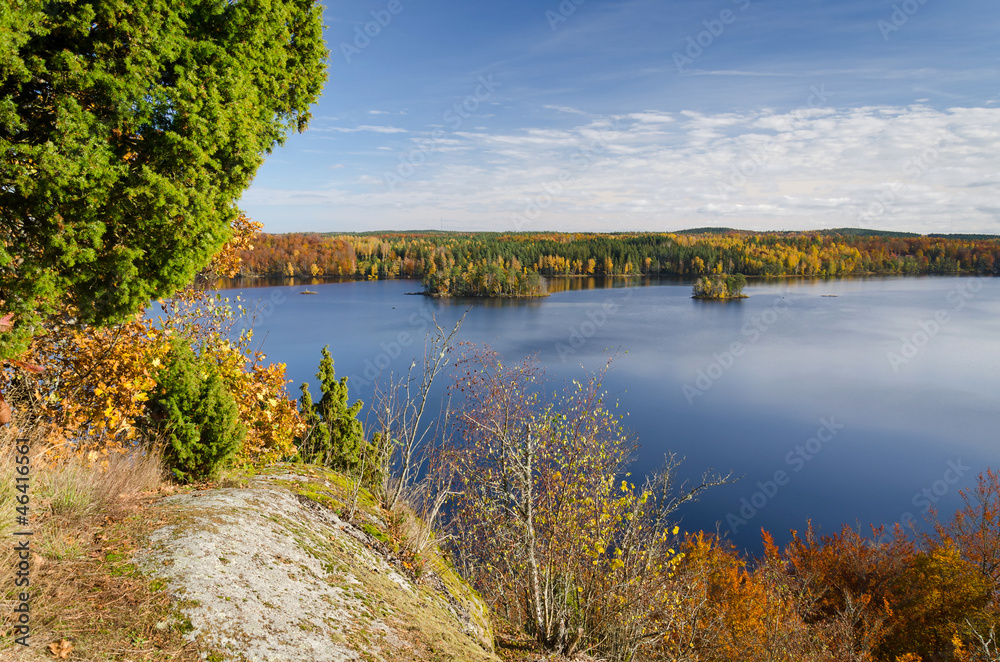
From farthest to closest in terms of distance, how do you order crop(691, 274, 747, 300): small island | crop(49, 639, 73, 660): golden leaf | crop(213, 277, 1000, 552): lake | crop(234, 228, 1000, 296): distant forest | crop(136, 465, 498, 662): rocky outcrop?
crop(234, 228, 1000, 296): distant forest
crop(691, 274, 747, 300): small island
crop(213, 277, 1000, 552): lake
crop(136, 465, 498, 662): rocky outcrop
crop(49, 639, 73, 660): golden leaf

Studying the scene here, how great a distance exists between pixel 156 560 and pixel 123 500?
1136mm

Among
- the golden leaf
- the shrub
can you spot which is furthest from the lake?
the golden leaf

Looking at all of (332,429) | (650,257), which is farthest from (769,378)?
(650,257)

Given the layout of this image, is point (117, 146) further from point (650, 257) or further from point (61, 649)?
point (650, 257)

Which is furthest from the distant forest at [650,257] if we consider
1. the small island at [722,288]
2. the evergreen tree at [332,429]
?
the evergreen tree at [332,429]

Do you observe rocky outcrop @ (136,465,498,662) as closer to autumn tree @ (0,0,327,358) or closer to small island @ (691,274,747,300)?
autumn tree @ (0,0,327,358)

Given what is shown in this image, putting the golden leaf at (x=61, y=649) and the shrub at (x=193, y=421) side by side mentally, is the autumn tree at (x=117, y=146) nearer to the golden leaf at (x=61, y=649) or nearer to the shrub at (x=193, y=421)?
the shrub at (x=193, y=421)

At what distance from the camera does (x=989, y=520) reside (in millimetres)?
24375

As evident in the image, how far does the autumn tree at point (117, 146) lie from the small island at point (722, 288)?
9048 cm

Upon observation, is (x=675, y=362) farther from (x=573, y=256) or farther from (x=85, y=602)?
(x=573, y=256)

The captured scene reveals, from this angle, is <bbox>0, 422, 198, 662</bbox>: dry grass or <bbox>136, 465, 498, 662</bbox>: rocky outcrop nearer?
<bbox>0, 422, 198, 662</bbox>: dry grass

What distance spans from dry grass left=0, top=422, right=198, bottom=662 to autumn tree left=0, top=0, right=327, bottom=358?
2.19m

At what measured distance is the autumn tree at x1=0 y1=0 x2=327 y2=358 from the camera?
18.3 ft

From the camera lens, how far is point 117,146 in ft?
20.9
